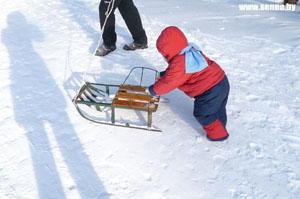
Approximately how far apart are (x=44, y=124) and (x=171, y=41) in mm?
1679

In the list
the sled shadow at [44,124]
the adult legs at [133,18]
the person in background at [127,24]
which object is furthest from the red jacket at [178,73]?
the adult legs at [133,18]

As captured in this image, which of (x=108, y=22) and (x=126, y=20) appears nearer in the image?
(x=108, y=22)

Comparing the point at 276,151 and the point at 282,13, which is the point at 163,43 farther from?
the point at 282,13

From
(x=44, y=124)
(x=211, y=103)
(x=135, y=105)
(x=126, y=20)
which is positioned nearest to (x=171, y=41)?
(x=211, y=103)

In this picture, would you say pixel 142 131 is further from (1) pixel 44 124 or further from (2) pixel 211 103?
(1) pixel 44 124

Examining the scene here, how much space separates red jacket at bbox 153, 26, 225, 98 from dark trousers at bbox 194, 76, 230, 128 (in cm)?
5

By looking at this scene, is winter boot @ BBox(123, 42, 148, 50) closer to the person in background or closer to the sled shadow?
the person in background

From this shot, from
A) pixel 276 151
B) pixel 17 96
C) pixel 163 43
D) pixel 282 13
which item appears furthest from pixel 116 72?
pixel 282 13

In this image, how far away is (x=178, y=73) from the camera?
2709 millimetres

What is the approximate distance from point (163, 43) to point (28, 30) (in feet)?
12.6

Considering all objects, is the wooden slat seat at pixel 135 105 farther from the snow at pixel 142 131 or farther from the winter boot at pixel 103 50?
the winter boot at pixel 103 50

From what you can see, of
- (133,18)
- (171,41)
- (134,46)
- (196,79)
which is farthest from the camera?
(134,46)

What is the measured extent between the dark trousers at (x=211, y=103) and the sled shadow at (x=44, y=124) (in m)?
1.18

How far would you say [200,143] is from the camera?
9.77ft
